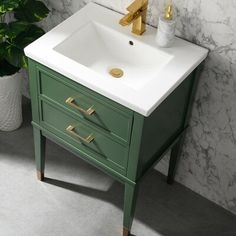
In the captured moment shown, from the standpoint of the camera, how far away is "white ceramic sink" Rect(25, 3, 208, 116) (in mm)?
1909

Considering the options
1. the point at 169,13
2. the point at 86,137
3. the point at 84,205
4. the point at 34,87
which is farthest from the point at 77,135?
the point at 169,13

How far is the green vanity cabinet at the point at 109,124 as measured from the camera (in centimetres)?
197

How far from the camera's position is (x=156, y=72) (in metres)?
2.11

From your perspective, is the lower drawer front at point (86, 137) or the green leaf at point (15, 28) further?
the green leaf at point (15, 28)

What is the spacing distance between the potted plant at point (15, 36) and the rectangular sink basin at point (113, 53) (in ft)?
1.12

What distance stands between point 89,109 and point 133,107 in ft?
0.77

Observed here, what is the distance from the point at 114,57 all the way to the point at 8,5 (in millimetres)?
538

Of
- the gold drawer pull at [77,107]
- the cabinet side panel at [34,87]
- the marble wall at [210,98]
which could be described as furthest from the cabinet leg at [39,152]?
the marble wall at [210,98]

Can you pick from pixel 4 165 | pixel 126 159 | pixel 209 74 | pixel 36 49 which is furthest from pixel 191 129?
pixel 4 165

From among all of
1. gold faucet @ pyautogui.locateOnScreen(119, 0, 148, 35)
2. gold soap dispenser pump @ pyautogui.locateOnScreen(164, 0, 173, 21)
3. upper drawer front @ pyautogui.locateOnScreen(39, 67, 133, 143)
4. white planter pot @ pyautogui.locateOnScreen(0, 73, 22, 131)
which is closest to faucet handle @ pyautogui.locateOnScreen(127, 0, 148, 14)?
gold faucet @ pyautogui.locateOnScreen(119, 0, 148, 35)

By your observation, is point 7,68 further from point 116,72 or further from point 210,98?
point 210,98

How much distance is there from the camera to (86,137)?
7.06 ft

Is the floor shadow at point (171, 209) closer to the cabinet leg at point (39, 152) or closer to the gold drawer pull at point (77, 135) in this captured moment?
the cabinet leg at point (39, 152)

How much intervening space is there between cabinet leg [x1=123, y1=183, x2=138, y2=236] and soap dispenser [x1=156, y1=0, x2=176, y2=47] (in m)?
0.62
